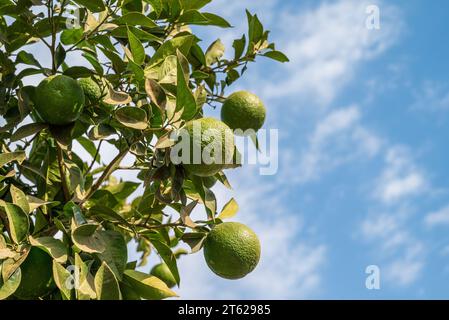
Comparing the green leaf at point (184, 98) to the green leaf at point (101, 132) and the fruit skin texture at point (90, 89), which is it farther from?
the fruit skin texture at point (90, 89)

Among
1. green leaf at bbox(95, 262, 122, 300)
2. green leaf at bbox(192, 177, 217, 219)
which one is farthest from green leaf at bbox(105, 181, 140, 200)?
green leaf at bbox(95, 262, 122, 300)

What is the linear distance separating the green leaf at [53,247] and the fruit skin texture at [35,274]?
1.9 inches

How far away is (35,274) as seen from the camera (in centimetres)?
197

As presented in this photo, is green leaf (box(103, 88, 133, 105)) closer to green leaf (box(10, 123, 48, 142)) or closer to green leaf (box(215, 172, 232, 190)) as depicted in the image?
green leaf (box(10, 123, 48, 142))

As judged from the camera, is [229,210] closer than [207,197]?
No

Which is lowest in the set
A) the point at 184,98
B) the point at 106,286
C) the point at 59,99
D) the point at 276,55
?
the point at 106,286

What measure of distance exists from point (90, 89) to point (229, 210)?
0.64m

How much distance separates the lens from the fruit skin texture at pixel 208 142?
198cm

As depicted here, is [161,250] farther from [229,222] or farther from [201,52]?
[201,52]

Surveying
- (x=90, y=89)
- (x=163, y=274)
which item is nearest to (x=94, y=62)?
(x=90, y=89)

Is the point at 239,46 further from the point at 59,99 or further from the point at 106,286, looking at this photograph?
the point at 106,286

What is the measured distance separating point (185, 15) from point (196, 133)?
71 centimetres

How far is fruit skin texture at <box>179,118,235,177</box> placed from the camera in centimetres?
198

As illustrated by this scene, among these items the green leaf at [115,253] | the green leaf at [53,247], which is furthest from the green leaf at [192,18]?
the green leaf at [53,247]
